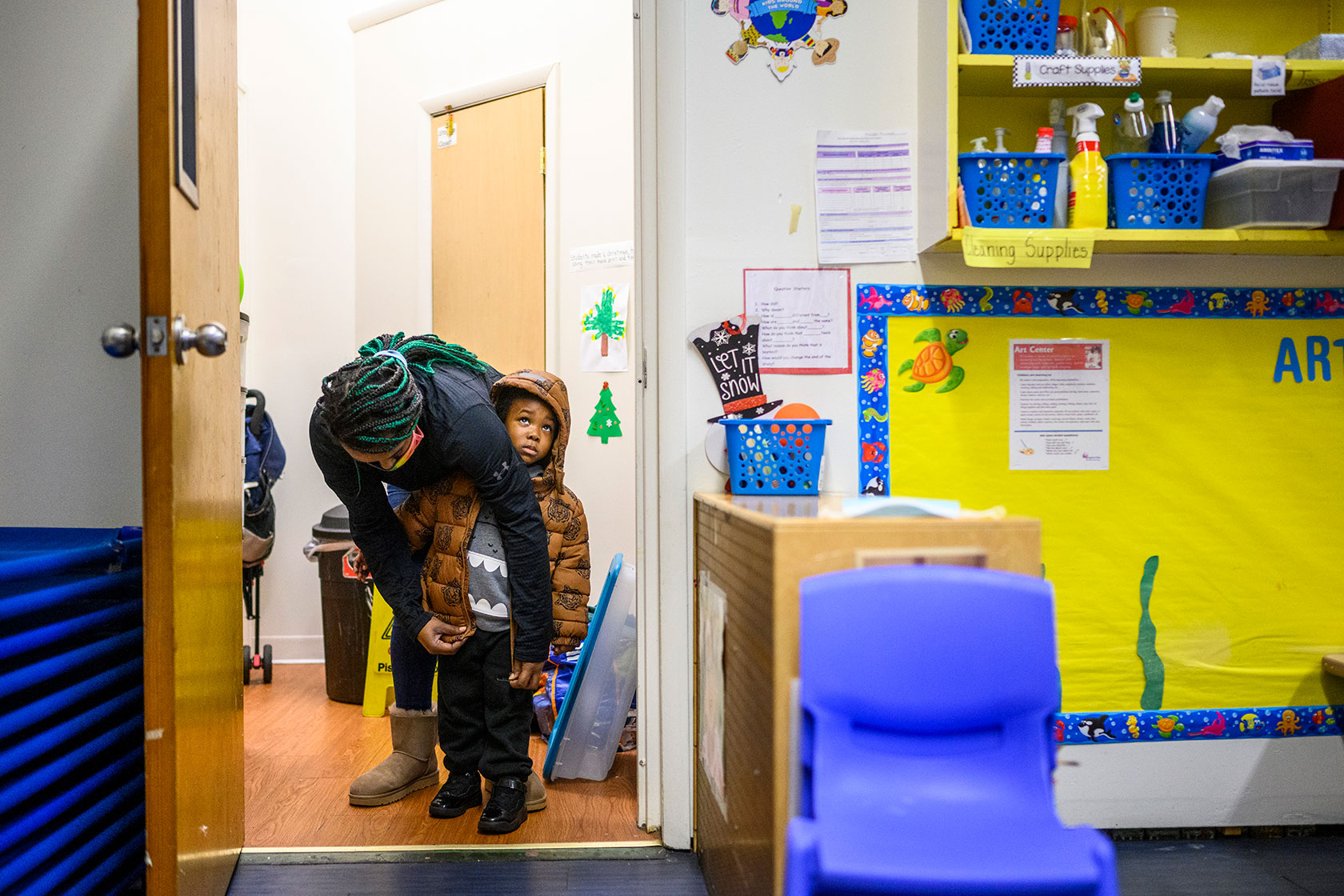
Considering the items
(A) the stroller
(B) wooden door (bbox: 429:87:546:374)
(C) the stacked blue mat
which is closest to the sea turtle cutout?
(C) the stacked blue mat

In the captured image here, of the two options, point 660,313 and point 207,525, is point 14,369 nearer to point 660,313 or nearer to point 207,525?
Result: point 207,525

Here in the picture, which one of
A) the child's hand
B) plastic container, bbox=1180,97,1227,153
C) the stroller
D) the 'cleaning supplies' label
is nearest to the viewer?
the 'cleaning supplies' label

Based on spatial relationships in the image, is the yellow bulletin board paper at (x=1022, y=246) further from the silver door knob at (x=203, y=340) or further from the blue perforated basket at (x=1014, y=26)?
the silver door knob at (x=203, y=340)

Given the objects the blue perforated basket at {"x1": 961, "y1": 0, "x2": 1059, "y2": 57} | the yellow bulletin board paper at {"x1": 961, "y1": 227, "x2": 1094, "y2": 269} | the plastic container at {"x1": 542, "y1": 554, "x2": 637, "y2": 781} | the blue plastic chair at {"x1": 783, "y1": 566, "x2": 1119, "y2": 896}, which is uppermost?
the blue perforated basket at {"x1": 961, "y1": 0, "x2": 1059, "y2": 57}

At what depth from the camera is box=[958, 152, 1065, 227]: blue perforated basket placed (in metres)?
1.76

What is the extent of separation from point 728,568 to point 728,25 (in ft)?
3.84

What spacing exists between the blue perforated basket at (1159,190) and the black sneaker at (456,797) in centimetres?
191

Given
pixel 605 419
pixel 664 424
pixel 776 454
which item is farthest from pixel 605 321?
pixel 776 454

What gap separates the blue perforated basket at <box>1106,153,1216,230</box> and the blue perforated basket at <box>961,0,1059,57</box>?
27 cm

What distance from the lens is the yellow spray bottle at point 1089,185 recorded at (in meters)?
1.78

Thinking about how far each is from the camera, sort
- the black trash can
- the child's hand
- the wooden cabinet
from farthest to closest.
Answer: the black trash can, the child's hand, the wooden cabinet

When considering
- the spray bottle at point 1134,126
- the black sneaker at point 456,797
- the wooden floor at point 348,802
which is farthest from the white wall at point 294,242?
the spray bottle at point 1134,126

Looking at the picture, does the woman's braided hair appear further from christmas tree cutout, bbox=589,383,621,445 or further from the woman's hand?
christmas tree cutout, bbox=589,383,621,445

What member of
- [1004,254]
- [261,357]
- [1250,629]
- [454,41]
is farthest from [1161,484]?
[261,357]
